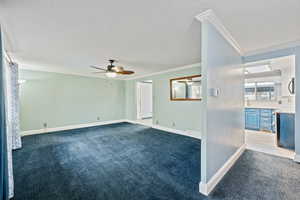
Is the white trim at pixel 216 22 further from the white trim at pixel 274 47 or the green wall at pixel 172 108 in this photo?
the green wall at pixel 172 108

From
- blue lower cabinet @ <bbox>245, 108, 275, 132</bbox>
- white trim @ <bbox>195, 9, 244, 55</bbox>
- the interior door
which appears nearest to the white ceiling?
white trim @ <bbox>195, 9, 244, 55</bbox>

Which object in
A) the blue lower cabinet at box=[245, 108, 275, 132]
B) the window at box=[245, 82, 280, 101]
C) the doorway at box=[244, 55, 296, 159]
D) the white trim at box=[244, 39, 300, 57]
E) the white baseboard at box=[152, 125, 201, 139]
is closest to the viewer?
the white trim at box=[244, 39, 300, 57]

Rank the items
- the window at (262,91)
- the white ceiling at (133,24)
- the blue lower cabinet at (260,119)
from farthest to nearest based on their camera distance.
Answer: the window at (262,91), the blue lower cabinet at (260,119), the white ceiling at (133,24)

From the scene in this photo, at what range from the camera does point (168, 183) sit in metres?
1.80

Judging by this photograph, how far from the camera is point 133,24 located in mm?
1780

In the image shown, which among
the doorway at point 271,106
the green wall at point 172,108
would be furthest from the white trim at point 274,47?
the green wall at point 172,108

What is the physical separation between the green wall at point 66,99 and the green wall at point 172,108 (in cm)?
163

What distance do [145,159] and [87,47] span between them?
251cm

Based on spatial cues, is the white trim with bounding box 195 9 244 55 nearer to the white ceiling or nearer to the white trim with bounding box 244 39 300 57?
the white ceiling

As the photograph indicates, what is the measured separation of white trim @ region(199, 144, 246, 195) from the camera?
1.61m

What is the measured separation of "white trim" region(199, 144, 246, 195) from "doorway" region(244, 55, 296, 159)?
1020 mm

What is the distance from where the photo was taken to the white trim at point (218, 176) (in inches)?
63.4

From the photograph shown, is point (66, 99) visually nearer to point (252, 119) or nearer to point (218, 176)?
point (218, 176)

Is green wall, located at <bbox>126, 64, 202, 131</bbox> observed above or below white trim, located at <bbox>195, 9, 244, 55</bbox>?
below
